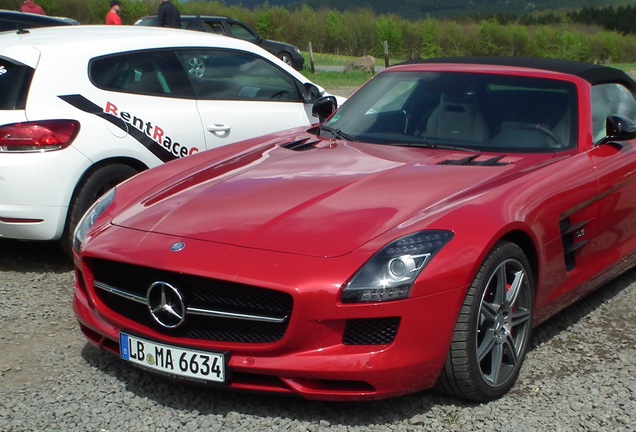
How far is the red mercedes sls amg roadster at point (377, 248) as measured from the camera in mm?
3668

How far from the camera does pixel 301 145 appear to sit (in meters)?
5.33

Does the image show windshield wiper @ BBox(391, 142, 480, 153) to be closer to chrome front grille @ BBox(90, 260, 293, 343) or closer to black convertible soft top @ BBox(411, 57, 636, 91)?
black convertible soft top @ BBox(411, 57, 636, 91)

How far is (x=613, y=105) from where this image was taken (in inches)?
221

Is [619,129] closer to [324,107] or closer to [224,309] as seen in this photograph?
[324,107]

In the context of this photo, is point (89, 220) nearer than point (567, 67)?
Yes

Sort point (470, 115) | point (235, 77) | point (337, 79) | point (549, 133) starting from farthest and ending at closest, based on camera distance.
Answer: point (337, 79) → point (235, 77) → point (470, 115) → point (549, 133)

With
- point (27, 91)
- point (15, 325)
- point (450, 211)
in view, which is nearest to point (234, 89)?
point (27, 91)

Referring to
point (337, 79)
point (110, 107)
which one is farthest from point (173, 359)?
point (337, 79)

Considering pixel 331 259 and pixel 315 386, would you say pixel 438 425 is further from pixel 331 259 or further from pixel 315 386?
pixel 331 259

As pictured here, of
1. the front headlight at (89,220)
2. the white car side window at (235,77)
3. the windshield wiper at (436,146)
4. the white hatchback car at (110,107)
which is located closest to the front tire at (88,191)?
the white hatchback car at (110,107)

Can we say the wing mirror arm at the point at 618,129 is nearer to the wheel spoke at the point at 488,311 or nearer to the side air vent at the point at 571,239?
the side air vent at the point at 571,239

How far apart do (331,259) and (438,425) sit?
83 cm

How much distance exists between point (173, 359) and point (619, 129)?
272cm

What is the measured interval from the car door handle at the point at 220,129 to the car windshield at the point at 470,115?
139 centimetres
